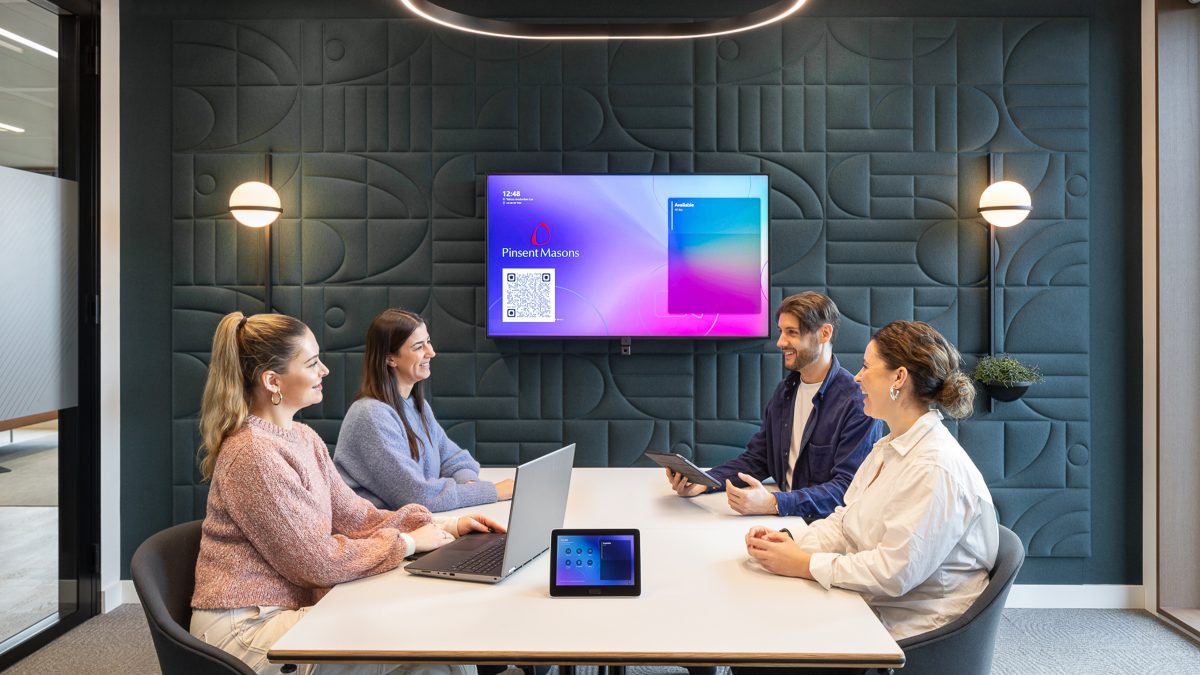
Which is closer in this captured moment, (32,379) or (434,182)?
(32,379)

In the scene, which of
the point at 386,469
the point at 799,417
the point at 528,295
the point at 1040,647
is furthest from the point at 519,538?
the point at 1040,647

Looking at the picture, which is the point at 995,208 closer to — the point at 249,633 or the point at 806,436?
the point at 806,436

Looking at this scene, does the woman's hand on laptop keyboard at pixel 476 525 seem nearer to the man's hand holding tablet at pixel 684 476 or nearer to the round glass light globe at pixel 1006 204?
the man's hand holding tablet at pixel 684 476

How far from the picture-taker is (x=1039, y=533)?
141 inches

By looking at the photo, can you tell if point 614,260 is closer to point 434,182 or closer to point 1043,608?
point 434,182

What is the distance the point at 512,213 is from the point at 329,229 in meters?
0.88

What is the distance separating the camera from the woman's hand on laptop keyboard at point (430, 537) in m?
1.89

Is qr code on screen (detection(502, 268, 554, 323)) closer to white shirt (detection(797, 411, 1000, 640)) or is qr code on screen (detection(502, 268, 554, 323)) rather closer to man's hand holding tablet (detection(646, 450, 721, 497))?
man's hand holding tablet (detection(646, 450, 721, 497))

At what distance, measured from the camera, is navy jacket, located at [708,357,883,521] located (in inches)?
90.1

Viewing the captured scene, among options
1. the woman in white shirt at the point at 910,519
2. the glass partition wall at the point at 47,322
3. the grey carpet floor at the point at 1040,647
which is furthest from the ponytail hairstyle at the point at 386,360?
the glass partition wall at the point at 47,322

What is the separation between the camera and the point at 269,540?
1.67 meters

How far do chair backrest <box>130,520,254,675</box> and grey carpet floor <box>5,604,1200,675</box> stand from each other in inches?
58.1

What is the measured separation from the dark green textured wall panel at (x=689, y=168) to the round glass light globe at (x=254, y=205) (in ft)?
0.62

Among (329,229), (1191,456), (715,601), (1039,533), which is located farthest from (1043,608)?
(329,229)
